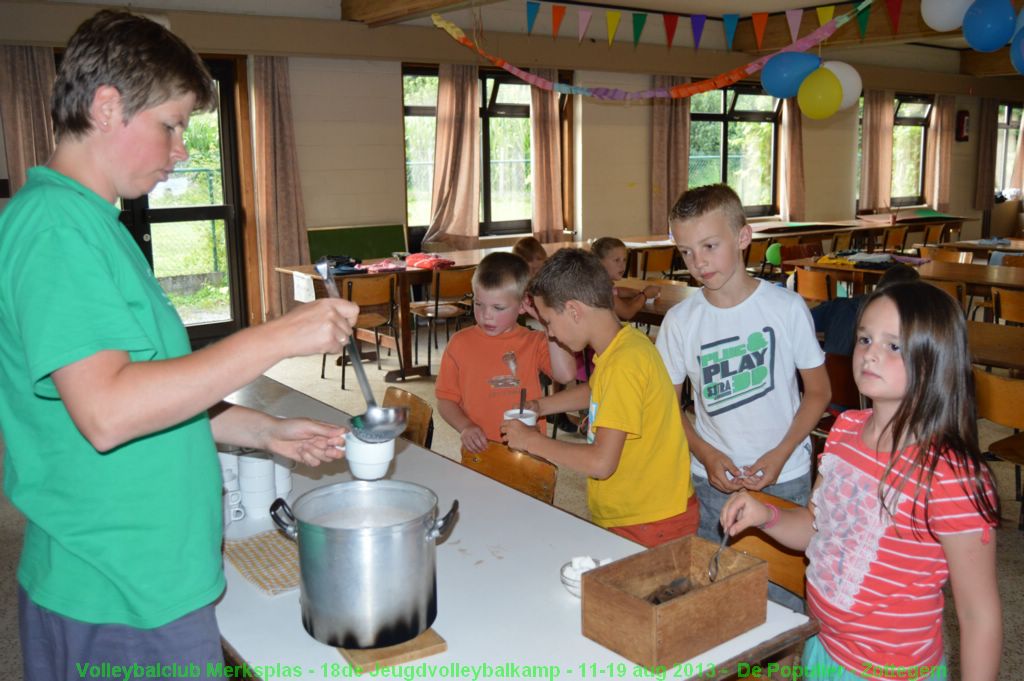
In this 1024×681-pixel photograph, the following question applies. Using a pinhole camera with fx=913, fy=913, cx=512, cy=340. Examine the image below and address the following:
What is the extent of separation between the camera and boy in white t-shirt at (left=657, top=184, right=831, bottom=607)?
225 centimetres

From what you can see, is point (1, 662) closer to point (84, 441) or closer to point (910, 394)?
point (84, 441)

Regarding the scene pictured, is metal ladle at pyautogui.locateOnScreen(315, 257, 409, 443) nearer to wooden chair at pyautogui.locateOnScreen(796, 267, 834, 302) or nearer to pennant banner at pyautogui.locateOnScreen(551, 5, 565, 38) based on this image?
wooden chair at pyautogui.locateOnScreen(796, 267, 834, 302)

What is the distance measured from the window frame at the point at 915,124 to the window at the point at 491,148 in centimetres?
607

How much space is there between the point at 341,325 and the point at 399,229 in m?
7.10

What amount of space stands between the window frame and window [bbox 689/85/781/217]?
2346mm

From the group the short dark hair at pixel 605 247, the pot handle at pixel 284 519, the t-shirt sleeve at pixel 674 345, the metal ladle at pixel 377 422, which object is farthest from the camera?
the short dark hair at pixel 605 247

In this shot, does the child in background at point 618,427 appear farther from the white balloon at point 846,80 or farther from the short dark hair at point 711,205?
the white balloon at point 846,80

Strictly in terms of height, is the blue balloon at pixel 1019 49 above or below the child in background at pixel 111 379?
above

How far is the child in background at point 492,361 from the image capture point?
2744mm

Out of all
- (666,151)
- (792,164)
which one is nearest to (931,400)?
(666,151)

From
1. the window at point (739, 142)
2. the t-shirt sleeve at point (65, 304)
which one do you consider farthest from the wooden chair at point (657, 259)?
the t-shirt sleeve at point (65, 304)

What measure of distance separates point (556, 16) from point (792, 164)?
402 cm

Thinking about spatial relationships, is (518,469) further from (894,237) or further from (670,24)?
(894,237)

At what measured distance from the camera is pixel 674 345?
2381mm
